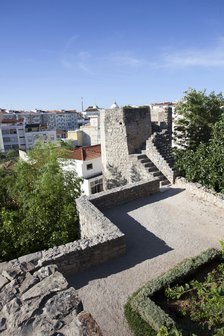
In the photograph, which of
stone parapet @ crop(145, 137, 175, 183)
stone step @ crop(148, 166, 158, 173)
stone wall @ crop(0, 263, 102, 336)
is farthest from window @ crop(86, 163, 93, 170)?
stone wall @ crop(0, 263, 102, 336)

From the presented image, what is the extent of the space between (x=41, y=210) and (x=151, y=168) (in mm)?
6000

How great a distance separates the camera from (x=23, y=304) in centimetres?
287

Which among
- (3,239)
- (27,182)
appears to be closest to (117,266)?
(3,239)

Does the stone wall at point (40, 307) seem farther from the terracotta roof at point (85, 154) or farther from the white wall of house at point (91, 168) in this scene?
the terracotta roof at point (85, 154)

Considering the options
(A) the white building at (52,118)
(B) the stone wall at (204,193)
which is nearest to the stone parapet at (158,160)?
(B) the stone wall at (204,193)

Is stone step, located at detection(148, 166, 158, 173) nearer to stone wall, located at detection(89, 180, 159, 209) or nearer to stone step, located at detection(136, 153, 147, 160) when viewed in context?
stone step, located at detection(136, 153, 147, 160)

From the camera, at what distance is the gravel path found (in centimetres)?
507

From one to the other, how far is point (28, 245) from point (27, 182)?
19.0ft

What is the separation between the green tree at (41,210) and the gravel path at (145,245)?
1.94 metres

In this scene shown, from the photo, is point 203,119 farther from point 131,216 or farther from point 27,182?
point 27,182

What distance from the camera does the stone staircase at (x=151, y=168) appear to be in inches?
495

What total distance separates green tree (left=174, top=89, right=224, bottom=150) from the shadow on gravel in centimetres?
724

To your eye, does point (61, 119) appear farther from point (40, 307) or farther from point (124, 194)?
point (40, 307)

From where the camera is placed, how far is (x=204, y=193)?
33.0 feet
